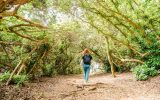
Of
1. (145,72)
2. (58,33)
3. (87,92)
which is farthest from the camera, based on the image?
(58,33)

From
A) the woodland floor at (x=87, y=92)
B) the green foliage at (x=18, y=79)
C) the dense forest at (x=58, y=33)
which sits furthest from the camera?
the dense forest at (x=58, y=33)

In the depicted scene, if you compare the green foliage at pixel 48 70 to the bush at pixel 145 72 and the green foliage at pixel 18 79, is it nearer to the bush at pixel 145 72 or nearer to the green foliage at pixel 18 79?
the green foliage at pixel 18 79

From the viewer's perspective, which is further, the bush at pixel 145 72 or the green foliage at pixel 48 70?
the green foliage at pixel 48 70

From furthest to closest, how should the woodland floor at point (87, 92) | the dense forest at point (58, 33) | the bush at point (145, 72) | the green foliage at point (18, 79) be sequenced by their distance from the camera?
the bush at point (145, 72)
the dense forest at point (58, 33)
the green foliage at point (18, 79)
the woodland floor at point (87, 92)

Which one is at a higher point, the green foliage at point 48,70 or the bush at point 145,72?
the green foliage at point 48,70

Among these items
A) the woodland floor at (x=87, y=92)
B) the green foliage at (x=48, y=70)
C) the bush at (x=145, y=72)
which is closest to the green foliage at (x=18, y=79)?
the woodland floor at (x=87, y=92)

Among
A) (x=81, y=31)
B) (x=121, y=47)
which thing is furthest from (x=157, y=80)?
(x=81, y=31)

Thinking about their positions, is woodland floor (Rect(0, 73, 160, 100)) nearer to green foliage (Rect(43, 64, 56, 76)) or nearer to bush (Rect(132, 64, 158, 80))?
bush (Rect(132, 64, 158, 80))

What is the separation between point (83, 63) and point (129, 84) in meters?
2.62

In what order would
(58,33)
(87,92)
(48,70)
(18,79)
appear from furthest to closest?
1. (48,70)
2. (58,33)
3. (18,79)
4. (87,92)

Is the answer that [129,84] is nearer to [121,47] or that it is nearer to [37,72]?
[37,72]

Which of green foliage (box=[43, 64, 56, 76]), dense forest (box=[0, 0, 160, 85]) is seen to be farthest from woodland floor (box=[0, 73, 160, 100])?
green foliage (box=[43, 64, 56, 76])

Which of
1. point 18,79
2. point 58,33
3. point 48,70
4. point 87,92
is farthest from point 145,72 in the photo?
point 18,79

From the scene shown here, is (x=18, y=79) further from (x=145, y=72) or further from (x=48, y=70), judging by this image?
(x=145, y=72)
